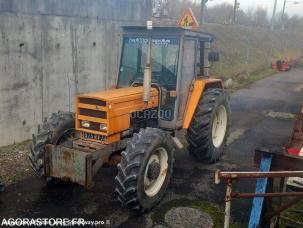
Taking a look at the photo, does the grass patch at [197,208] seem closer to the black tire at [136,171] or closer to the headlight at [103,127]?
the black tire at [136,171]

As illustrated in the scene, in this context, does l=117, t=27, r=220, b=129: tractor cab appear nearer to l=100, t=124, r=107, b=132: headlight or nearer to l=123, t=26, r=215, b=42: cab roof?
l=123, t=26, r=215, b=42: cab roof

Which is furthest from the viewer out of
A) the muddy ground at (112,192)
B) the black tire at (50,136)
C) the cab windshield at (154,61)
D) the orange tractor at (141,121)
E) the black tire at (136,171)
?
the cab windshield at (154,61)

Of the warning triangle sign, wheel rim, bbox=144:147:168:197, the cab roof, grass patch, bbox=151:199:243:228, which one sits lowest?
grass patch, bbox=151:199:243:228

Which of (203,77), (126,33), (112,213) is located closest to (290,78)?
(203,77)

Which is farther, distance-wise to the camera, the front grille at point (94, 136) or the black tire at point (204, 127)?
the black tire at point (204, 127)

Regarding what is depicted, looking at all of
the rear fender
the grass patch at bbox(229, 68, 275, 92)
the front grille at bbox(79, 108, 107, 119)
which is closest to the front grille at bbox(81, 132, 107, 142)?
the front grille at bbox(79, 108, 107, 119)

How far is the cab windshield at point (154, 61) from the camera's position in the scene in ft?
19.1

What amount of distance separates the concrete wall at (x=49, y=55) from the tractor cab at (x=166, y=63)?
2.52 m

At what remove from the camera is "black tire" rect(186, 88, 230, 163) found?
6176 mm

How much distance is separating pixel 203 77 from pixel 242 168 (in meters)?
1.97

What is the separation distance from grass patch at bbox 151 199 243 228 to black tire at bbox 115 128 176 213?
200 millimetres

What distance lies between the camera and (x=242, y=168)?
6793 mm

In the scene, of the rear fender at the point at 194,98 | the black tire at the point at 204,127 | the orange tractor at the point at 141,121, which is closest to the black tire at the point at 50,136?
the orange tractor at the point at 141,121

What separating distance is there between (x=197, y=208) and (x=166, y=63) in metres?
2.43
